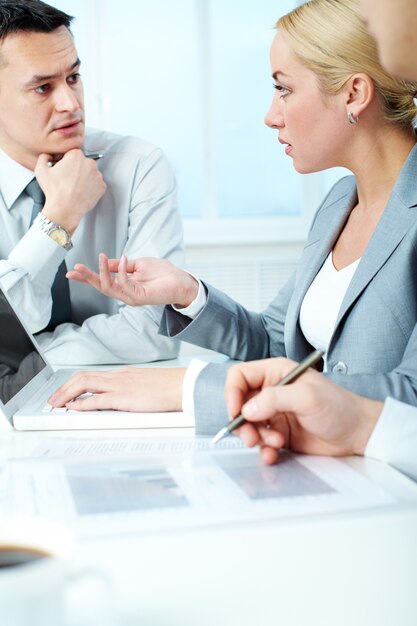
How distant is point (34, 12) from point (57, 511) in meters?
1.73

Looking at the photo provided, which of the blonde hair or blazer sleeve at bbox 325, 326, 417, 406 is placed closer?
blazer sleeve at bbox 325, 326, 417, 406

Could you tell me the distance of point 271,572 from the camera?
65cm

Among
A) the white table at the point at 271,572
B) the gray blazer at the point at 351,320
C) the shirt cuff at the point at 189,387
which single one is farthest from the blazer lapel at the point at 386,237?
the white table at the point at 271,572

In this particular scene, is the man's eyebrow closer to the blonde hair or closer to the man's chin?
the man's chin

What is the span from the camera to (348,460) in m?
0.93

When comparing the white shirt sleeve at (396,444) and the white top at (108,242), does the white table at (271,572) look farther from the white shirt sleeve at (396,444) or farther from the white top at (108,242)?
the white top at (108,242)

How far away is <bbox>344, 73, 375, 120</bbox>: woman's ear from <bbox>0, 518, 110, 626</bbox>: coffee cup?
1.19 meters

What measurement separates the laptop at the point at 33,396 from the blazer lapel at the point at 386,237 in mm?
434

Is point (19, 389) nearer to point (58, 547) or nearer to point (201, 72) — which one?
point (58, 547)

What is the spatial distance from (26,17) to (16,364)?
1180 mm

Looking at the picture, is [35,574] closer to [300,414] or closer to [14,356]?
[300,414]

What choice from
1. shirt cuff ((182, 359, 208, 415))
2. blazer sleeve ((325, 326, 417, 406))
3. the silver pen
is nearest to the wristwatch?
shirt cuff ((182, 359, 208, 415))

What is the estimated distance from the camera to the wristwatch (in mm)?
1969

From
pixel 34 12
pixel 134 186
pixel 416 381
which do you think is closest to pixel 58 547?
pixel 416 381
